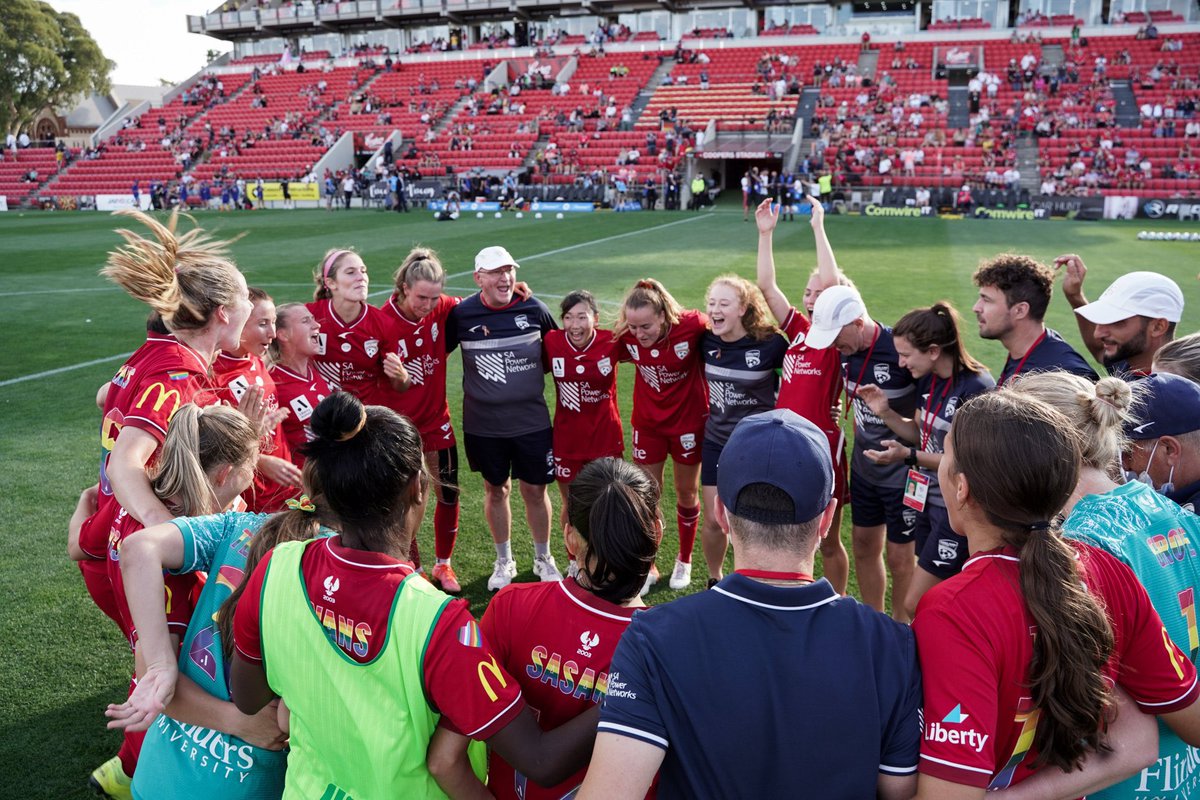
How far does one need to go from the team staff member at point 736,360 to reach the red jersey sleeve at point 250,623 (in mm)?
3239

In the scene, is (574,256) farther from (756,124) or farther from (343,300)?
(756,124)

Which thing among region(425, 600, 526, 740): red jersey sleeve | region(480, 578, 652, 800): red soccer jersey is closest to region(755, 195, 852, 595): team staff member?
region(480, 578, 652, 800): red soccer jersey

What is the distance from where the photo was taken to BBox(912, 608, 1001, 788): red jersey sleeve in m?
1.65

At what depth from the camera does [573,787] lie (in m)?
2.15

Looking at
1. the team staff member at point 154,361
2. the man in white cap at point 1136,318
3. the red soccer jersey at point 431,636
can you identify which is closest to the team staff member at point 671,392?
the man in white cap at point 1136,318

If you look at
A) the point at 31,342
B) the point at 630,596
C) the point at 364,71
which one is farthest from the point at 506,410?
the point at 364,71

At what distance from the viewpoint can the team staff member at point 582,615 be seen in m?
2.11

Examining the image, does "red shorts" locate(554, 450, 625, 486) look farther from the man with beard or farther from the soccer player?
the man with beard

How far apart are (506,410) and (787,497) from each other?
12.6ft

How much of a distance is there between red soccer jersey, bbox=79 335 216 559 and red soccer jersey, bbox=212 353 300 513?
0.44 meters

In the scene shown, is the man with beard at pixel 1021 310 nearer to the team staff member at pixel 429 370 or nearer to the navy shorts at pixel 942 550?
the navy shorts at pixel 942 550

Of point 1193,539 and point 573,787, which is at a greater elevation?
point 1193,539

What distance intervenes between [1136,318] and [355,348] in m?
4.36

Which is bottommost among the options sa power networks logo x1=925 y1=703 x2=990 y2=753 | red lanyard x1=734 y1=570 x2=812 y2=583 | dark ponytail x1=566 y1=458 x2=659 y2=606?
sa power networks logo x1=925 y1=703 x2=990 y2=753
